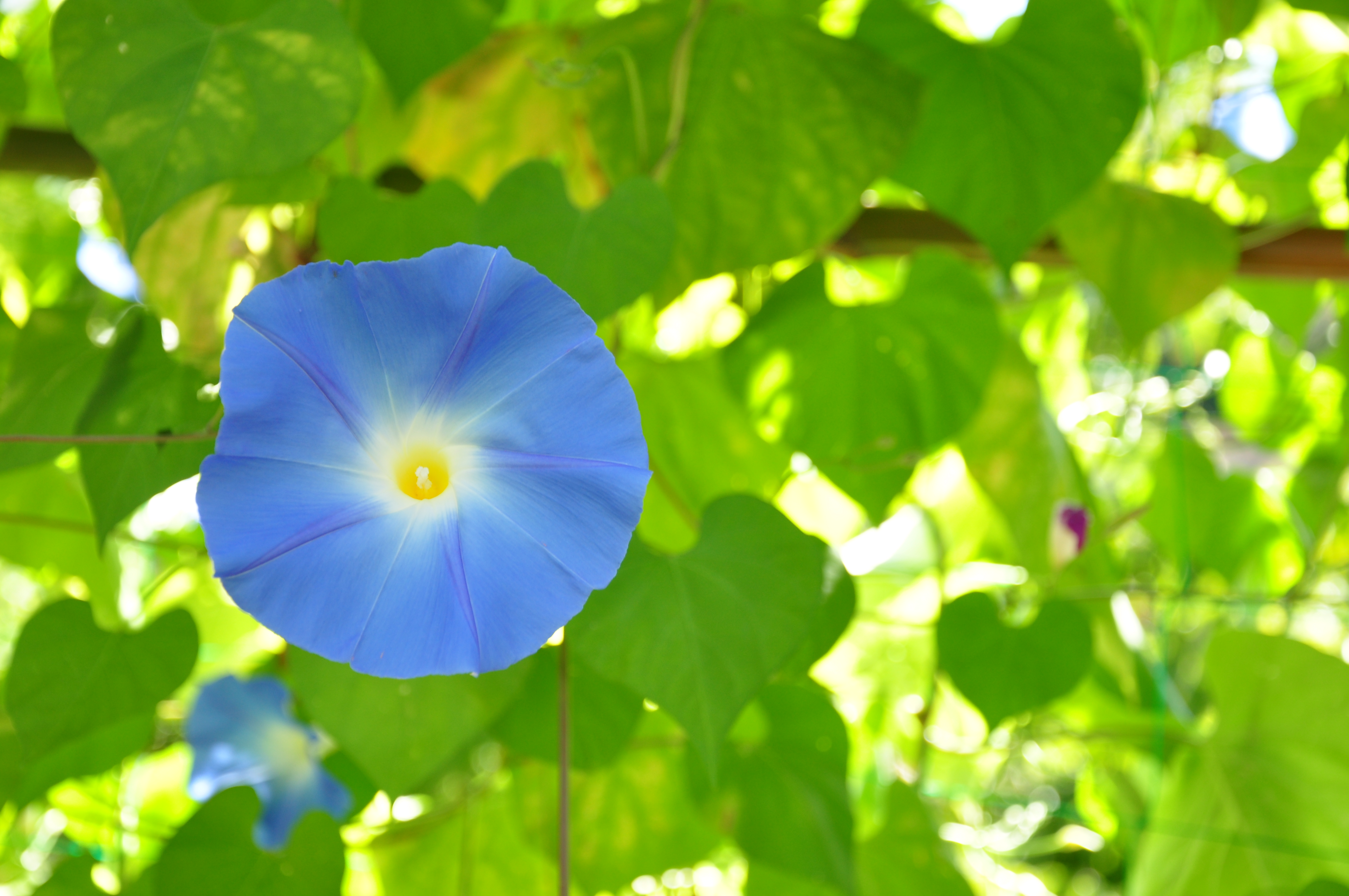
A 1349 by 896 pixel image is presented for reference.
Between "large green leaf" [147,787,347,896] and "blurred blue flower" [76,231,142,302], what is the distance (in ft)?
1.17

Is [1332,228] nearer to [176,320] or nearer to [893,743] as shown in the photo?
[893,743]

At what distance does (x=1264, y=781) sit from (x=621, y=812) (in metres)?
0.51

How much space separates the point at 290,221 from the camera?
1.90ft

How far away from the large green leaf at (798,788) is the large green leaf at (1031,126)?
0.90ft

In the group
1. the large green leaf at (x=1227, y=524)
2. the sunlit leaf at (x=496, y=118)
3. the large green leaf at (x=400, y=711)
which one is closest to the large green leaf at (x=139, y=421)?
the large green leaf at (x=400, y=711)

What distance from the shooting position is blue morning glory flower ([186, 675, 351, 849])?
0.60 meters

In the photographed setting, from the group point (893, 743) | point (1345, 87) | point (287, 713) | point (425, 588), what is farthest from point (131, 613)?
point (1345, 87)

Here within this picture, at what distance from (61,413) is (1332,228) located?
0.78m

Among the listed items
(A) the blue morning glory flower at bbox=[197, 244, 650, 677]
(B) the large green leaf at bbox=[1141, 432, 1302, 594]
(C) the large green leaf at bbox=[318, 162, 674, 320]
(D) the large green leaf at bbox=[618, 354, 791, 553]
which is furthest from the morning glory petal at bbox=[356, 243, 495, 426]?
(B) the large green leaf at bbox=[1141, 432, 1302, 594]

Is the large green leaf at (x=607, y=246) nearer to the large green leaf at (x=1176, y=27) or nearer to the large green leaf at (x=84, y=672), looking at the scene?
the large green leaf at (x=84, y=672)

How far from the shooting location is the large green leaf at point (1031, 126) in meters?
0.51

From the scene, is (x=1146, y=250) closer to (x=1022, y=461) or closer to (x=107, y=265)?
(x=1022, y=461)

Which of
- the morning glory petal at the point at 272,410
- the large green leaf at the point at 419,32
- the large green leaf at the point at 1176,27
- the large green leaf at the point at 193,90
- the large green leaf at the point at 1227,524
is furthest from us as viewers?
the large green leaf at the point at 1227,524

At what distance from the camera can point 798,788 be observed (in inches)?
20.7
